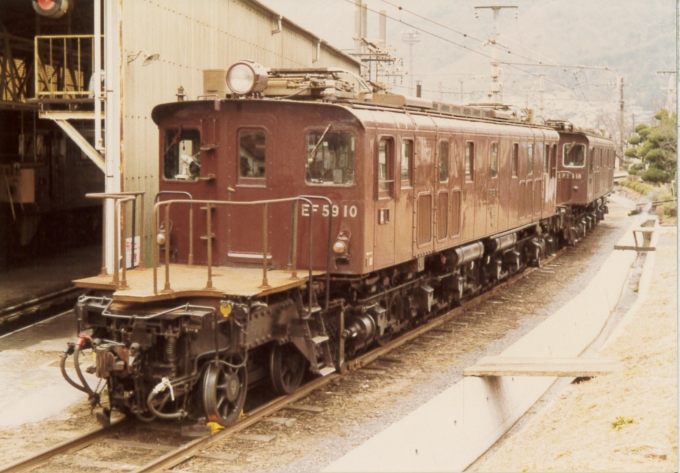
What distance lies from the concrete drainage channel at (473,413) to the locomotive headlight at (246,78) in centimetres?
421

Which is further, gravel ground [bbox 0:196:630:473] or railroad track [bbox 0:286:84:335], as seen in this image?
railroad track [bbox 0:286:84:335]

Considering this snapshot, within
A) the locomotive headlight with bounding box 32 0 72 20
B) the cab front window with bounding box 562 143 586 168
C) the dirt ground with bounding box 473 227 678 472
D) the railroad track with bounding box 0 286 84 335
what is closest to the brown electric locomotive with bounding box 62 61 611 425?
the dirt ground with bounding box 473 227 678 472

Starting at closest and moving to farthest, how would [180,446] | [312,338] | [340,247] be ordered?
[180,446], [312,338], [340,247]

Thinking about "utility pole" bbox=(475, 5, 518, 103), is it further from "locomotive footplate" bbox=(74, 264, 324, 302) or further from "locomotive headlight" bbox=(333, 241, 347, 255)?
"locomotive footplate" bbox=(74, 264, 324, 302)

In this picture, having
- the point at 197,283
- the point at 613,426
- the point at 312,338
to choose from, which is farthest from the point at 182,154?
the point at 613,426

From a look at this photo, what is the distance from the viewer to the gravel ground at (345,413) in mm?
7910

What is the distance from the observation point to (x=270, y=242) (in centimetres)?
1023

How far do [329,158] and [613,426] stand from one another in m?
4.42

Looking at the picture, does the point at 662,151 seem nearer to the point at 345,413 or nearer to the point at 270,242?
the point at 270,242

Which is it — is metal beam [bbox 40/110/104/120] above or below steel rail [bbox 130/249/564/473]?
above

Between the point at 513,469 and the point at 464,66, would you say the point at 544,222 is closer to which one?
the point at 513,469

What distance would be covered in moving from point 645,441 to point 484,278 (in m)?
10.0

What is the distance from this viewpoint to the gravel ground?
7.91 meters

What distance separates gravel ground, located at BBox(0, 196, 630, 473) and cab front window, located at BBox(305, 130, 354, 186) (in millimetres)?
2589
